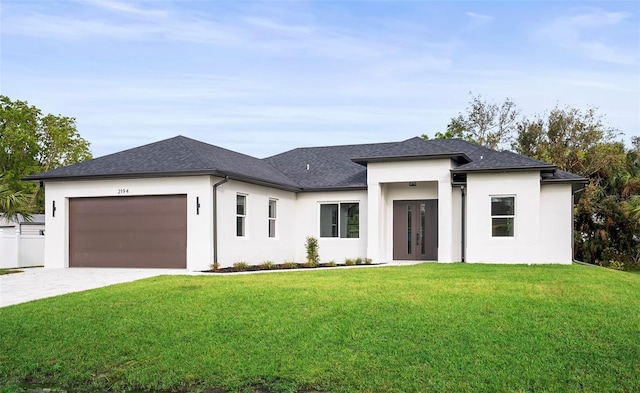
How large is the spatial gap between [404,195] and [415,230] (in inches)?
51.9

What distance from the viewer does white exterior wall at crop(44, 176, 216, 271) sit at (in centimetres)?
1814

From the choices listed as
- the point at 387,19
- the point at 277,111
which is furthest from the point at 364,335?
the point at 277,111

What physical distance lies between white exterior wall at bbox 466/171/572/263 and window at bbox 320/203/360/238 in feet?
14.4

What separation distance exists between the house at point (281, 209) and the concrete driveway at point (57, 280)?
46.4 inches

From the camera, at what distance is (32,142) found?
43031 mm

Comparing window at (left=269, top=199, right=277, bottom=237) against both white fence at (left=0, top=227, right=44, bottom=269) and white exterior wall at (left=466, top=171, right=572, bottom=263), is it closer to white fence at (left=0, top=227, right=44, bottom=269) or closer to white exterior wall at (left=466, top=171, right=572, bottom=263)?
white exterior wall at (left=466, top=171, right=572, bottom=263)

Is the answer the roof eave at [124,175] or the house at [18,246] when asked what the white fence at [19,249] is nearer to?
the house at [18,246]

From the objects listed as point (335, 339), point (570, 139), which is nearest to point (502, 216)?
point (335, 339)

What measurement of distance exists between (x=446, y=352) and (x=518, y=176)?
12.7 metres

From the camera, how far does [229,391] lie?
23.8ft

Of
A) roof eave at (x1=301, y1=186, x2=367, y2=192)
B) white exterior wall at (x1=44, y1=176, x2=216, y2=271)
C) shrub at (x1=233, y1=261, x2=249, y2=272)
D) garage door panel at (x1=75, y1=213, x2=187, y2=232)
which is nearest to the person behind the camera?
white exterior wall at (x1=44, y1=176, x2=216, y2=271)

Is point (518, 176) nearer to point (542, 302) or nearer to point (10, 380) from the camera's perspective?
point (542, 302)

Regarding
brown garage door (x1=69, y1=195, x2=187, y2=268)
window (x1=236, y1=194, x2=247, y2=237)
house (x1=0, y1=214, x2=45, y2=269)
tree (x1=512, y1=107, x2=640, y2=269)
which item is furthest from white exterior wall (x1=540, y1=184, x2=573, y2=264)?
house (x1=0, y1=214, x2=45, y2=269)

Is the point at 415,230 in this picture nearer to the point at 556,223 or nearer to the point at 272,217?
the point at 556,223
